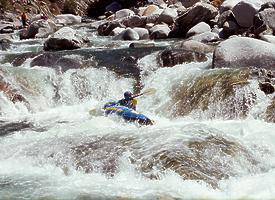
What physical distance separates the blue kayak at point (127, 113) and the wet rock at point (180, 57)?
3259mm

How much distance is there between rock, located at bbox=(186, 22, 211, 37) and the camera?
18453 millimetres

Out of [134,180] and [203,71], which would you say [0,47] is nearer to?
[203,71]

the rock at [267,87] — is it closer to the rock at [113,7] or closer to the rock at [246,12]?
the rock at [246,12]

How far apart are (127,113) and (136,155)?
8.91ft

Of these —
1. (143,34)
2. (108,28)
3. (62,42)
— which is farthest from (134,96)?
(108,28)

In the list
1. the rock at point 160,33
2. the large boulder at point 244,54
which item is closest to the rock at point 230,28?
the rock at point 160,33

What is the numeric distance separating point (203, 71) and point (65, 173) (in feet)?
18.6

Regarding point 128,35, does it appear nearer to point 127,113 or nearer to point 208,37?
point 208,37

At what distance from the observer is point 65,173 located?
729 cm

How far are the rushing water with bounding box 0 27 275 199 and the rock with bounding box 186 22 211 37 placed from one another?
7038mm

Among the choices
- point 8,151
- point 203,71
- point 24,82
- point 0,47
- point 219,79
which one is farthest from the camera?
point 0,47

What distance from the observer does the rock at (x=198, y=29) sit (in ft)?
60.5

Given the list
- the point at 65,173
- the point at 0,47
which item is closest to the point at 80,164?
the point at 65,173

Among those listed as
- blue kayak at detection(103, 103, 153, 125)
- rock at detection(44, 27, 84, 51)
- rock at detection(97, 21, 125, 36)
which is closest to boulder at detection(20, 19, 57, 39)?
rock at detection(97, 21, 125, 36)
